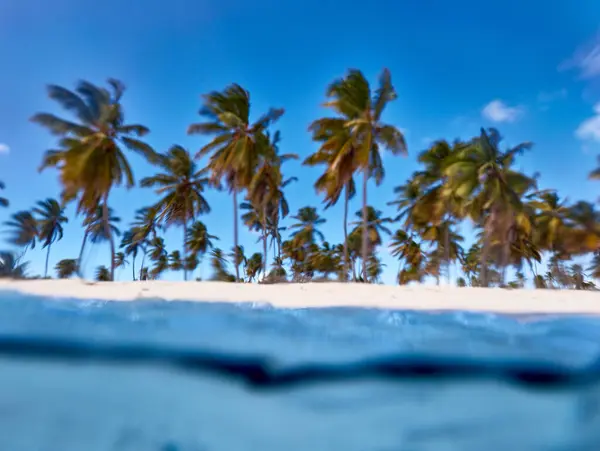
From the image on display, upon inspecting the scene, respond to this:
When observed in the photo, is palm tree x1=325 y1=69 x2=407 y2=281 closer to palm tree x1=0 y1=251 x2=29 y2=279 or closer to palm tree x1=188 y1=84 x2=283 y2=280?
palm tree x1=188 y1=84 x2=283 y2=280

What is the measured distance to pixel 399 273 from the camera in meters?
39.1

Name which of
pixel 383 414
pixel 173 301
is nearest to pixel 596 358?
pixel 383 414

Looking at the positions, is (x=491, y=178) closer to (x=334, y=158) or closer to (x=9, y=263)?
(x=334, y=158)

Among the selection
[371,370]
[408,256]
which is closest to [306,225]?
[408,256]


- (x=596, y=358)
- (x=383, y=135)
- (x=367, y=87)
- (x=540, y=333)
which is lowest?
(x=596, y=358)

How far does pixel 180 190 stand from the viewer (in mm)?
23438

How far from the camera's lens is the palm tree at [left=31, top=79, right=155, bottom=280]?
47.5ft

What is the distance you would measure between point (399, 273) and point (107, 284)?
111ft

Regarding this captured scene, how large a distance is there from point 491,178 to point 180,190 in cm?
1696

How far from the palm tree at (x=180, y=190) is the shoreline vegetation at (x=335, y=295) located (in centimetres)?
1439

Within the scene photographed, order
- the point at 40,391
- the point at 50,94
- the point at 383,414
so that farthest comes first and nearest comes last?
the point at 50,94 → the point at 40,391 → the point at 383,414

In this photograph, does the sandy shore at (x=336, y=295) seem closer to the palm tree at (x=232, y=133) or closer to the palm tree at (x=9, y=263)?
the palm tree at (x=9, y=263)

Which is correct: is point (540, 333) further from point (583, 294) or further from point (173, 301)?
point (173, 301)

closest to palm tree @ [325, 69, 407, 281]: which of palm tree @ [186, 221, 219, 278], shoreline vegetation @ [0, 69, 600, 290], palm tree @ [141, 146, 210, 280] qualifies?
shoreline vegetation @ [0, 69, 600, 290]
